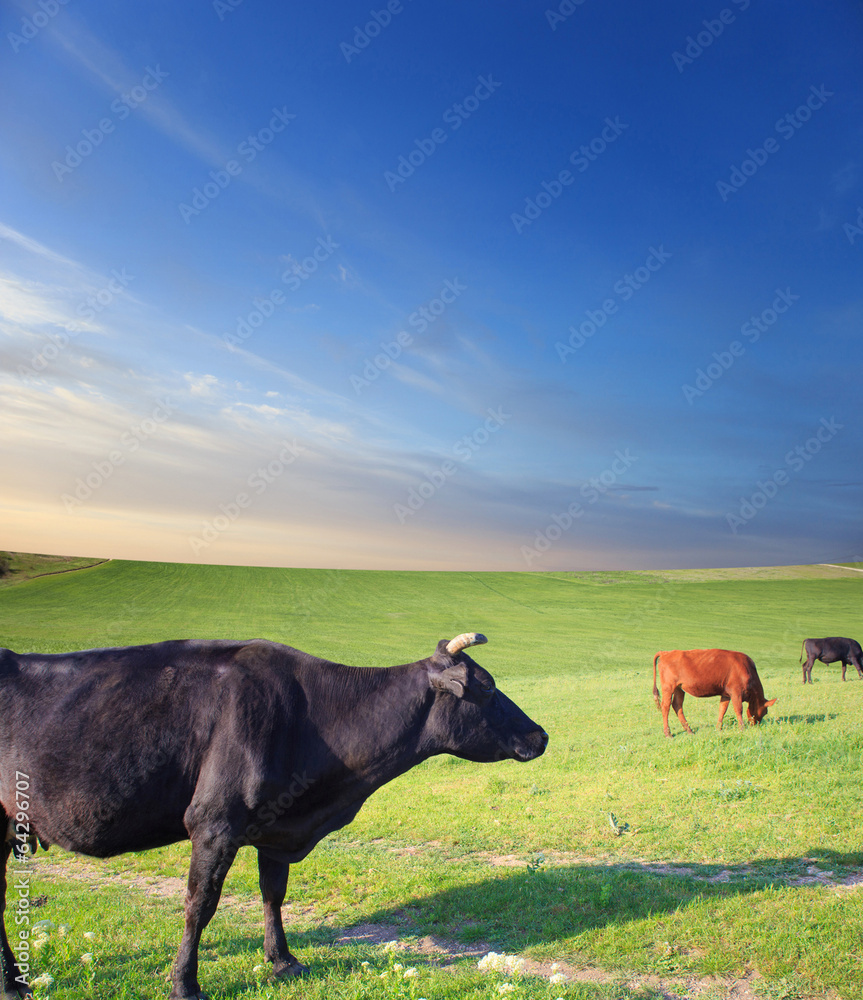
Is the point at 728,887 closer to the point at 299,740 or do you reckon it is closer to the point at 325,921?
the point at 325,921

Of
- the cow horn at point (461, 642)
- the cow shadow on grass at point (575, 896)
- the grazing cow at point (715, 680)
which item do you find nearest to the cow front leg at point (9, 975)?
the cow shadow on grass at point (575, 896)

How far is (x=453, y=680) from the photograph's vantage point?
5.80 metres

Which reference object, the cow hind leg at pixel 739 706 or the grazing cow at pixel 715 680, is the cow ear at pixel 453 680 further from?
the cow hind leg at pixel 739 706

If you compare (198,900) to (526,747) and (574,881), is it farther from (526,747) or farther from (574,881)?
(574,881)

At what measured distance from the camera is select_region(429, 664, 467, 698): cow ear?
18.9ft

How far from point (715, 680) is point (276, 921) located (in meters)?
→ 12.9

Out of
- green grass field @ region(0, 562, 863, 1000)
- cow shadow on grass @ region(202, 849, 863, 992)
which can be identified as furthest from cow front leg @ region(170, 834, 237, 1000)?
cow shadow on grass @ region(202, 849, 863, 992)

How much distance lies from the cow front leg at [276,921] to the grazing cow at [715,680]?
39.8ft

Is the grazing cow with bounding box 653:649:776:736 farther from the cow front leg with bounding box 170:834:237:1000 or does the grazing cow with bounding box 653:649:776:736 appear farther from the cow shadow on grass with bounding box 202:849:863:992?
the cow front leg with bounding box 170:834:237:1000

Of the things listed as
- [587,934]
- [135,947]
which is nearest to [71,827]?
[135,947]

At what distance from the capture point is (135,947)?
19.2 feet

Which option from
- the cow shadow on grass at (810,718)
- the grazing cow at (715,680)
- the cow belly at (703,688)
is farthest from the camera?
the cow belly at (703,688)

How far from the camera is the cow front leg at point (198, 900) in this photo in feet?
16.3

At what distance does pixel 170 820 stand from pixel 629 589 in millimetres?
87194
